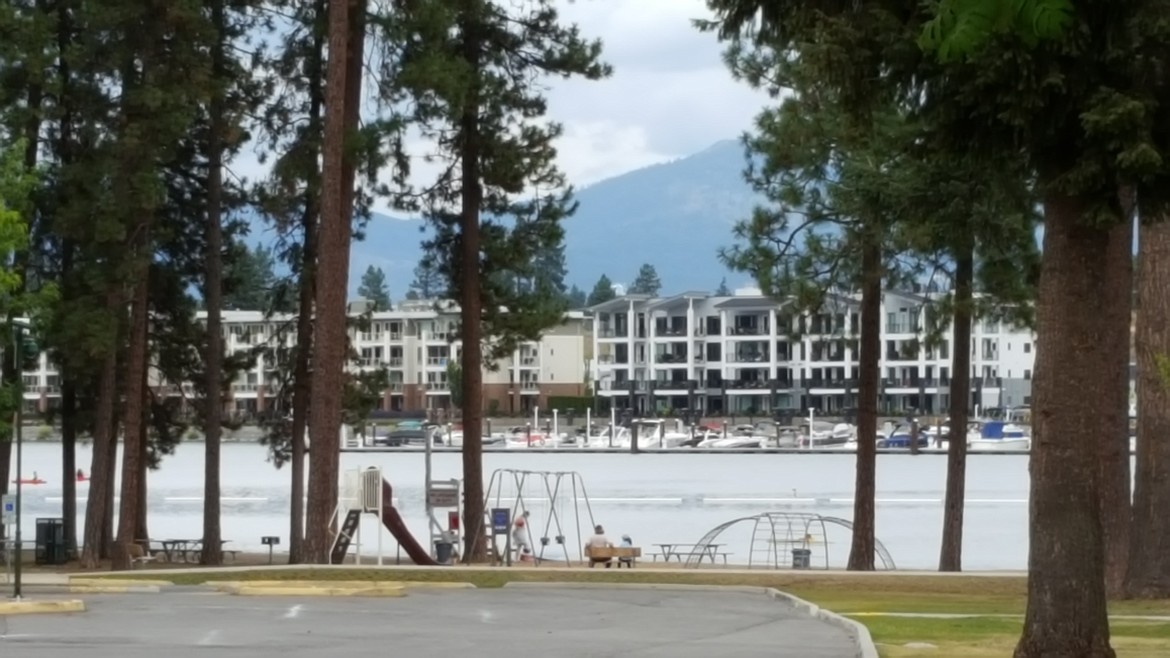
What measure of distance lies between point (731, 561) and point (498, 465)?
7236 cm

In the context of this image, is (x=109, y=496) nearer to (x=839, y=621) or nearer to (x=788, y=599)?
(x=788, y=599)

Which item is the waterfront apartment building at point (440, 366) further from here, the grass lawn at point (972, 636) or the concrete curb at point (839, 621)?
the grass lawn at point (972, 636)

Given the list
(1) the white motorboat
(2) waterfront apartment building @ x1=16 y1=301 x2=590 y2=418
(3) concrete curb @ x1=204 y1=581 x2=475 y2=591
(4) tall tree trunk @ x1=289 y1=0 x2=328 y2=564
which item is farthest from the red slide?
(1) the white motorboat

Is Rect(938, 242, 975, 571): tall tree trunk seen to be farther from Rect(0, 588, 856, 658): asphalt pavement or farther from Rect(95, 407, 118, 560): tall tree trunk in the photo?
Rect(95, 407, 118, 560): tall tree trunk

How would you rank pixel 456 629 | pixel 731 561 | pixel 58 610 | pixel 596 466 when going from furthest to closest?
pixel 596 466 → pixel 731 561 → pixel 58 610 → pixel 456 629

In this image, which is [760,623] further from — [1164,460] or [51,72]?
[51,72]

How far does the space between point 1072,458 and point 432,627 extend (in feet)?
30.9

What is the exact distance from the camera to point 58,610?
76.5ft

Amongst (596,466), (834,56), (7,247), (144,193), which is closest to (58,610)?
(7,247)

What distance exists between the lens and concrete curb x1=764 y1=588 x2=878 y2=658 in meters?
17.3

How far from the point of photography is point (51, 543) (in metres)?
43.2

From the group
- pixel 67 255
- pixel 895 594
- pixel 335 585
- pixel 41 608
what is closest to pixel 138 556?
pixel 67 255

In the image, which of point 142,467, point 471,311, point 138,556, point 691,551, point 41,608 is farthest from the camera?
point 691,551

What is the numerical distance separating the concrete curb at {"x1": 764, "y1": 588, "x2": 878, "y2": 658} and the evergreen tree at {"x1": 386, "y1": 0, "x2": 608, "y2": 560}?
52.4 feet
